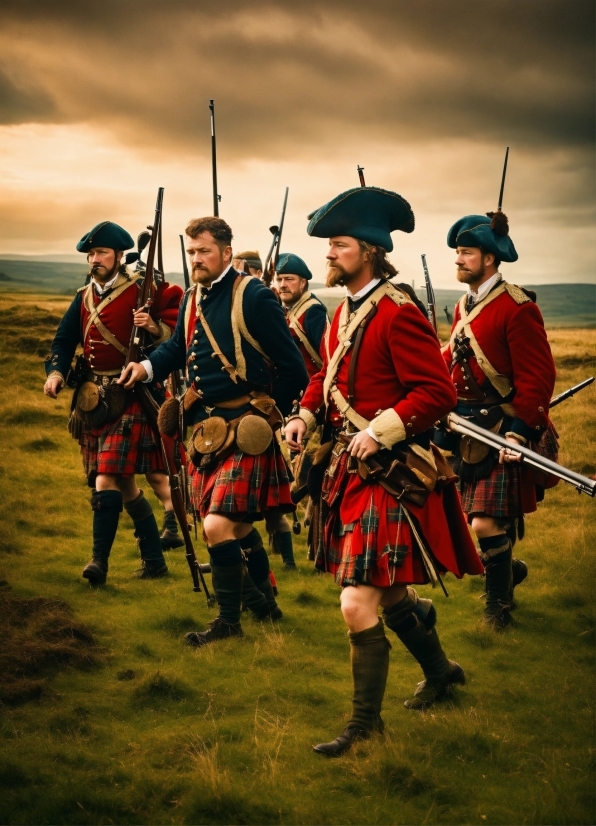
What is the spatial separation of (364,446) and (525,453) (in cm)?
204

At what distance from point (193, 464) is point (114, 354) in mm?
1838

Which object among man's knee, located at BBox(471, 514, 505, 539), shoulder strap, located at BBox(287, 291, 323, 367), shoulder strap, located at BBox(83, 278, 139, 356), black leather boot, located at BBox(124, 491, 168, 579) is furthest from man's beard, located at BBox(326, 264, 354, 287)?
shoulder strap, located at BBox(287, 291, 323, 367)

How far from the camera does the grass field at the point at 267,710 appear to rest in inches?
161

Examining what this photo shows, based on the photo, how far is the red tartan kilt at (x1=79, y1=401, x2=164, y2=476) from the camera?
777 centimetres

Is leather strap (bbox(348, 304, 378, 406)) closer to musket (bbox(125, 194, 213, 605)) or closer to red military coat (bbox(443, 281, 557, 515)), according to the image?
red military coat (bbox(443, 281, 557, 515))

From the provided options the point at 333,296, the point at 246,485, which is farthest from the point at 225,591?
the point at 333,296

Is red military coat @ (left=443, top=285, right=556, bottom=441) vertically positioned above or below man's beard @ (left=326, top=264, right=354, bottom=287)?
below

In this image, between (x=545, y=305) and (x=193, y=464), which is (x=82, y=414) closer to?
(x=193, y=464)

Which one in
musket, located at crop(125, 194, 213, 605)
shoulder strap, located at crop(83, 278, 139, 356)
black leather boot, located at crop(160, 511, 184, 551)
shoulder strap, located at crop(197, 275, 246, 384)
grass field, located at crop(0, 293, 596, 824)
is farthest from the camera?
black leather boot, located at crop(160, 511, 184, 551)

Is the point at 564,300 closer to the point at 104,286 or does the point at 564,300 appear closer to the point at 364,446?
the point at 104,286

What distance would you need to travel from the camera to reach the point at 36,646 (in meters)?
5.92

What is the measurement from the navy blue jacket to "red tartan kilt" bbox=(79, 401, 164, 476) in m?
1.46

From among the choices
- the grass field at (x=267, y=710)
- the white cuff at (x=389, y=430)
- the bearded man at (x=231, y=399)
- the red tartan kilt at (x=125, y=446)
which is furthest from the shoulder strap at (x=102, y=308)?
the white cuff at (x=389, y=430)

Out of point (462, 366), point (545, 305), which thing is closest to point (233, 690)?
point (462, 366)
